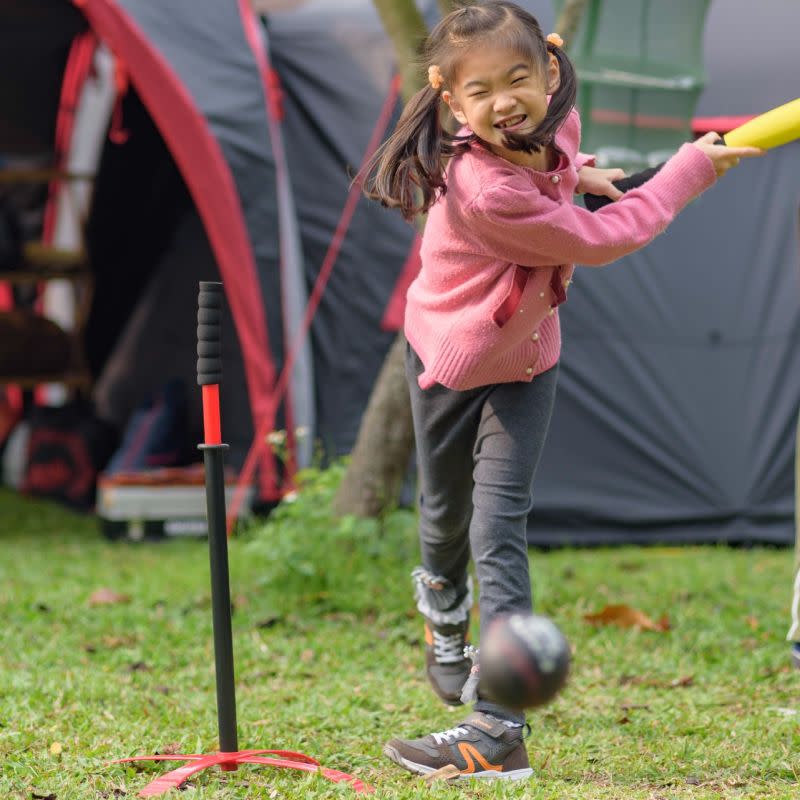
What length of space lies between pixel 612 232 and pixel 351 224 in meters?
3.17

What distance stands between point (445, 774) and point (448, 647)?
0.36 m

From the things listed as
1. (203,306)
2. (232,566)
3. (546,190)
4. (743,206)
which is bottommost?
(232,566)

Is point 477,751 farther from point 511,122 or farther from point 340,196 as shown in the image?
point 340,196

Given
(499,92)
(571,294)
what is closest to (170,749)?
(499,92)

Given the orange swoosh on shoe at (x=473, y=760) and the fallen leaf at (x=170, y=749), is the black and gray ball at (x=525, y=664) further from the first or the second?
the fallen leaf at (x=170, y=749)

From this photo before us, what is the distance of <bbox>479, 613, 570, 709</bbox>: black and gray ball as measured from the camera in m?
1.96

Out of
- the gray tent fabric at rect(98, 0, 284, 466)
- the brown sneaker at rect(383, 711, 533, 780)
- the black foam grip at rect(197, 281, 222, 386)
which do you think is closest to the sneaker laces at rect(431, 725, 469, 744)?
the brown sneaker at rect(383, 711, 533, 780)

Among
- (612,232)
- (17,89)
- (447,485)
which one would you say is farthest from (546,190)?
(17,89)


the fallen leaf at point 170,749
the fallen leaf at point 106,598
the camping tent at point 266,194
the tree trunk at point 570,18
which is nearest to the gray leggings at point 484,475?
the fallen leaf at point 170,749

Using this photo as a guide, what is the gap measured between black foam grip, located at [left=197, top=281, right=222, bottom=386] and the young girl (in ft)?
1.15

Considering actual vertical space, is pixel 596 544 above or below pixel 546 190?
below

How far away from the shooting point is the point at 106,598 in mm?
4094

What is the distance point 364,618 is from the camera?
3.79m

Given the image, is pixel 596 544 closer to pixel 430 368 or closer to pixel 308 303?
pixel 308 303
